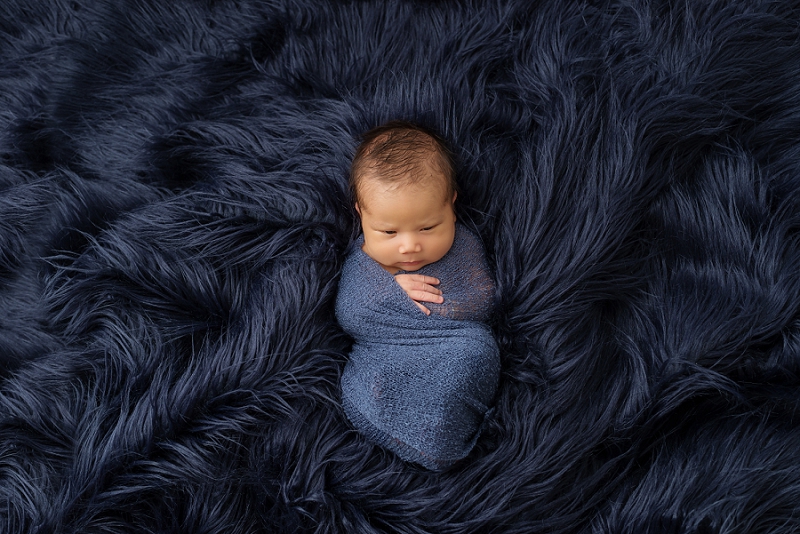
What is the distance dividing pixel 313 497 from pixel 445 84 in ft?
2.06

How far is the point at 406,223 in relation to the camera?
0.86 m

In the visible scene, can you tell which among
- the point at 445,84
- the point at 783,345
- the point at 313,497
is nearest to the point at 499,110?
the point at 445,84

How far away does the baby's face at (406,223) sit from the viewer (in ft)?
2.78

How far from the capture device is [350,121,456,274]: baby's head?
85cm

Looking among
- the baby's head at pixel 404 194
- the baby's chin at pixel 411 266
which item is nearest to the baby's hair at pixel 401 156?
the baby's head at pixel 404 194

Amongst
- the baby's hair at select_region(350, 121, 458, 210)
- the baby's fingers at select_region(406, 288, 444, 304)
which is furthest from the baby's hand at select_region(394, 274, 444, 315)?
the baby's hair at select_region(350, 121, 458, 210)

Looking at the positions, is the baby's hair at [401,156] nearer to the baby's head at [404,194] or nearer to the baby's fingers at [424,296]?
the baby's head at [404,194]

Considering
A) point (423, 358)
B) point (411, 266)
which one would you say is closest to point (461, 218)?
point (411, 266)

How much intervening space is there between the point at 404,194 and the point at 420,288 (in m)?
0.15

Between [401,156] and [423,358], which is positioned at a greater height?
[401,156]

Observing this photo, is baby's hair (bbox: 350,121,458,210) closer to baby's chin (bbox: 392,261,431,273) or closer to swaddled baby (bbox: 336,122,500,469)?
swaddled baby (bbox: 336,122,500,469)

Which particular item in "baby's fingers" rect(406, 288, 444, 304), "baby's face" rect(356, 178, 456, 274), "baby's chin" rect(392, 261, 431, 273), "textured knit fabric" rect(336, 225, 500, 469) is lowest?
"textured knit fabric" rect(336, 225, 500, 469)

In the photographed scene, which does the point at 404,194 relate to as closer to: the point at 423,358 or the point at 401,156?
the point at 401,156

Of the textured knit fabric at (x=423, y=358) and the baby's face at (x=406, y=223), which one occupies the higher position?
the baby's face at (x=406, y=223)
